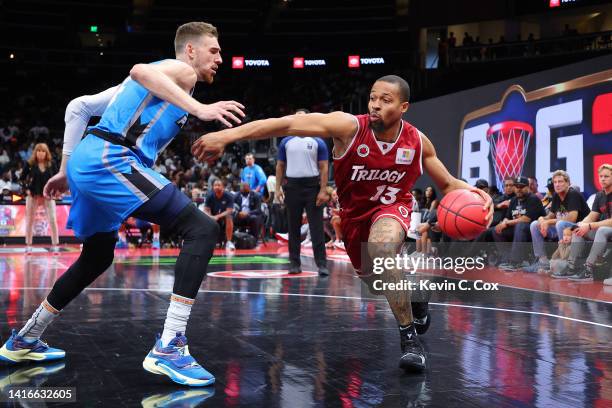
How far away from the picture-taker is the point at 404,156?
3623 millimetres

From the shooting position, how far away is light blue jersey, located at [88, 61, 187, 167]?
2982 millimetres

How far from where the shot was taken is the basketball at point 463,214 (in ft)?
12.2

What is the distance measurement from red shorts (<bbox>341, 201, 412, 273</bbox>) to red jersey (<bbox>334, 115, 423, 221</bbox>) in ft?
0.07

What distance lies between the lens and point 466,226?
Result: 379cm

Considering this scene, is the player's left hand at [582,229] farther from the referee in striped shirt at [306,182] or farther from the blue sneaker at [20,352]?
the blue sneaker at [20,352]

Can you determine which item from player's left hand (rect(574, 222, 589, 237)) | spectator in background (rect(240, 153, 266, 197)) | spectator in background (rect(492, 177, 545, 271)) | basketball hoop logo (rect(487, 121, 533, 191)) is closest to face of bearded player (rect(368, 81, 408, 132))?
player's left hand (rect(574, 222, 589, 237))

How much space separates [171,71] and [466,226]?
1.90m

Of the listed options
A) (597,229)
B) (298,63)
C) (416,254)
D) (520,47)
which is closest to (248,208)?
(416,254)

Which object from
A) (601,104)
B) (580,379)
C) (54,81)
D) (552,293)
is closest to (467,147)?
(601,104)

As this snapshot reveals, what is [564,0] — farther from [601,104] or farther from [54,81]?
[54,81]

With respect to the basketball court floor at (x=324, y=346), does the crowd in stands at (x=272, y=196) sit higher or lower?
higher

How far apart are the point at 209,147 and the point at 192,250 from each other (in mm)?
469

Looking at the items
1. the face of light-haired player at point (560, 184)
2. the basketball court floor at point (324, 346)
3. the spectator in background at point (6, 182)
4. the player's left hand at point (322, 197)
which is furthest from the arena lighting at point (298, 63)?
the basketball court floor at point (324, 346)

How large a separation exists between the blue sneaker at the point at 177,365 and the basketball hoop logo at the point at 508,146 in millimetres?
9372
